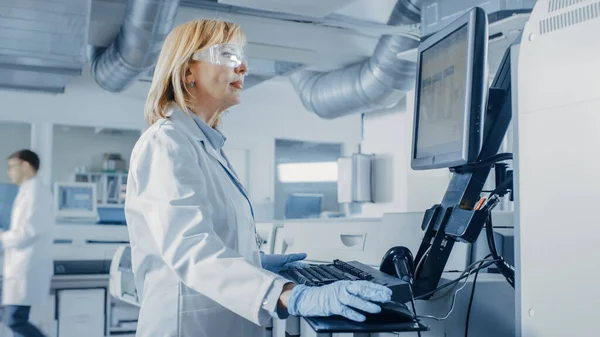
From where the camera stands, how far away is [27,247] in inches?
132

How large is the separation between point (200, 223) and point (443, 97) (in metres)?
0.50

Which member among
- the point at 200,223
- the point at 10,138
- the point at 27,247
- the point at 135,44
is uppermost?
the point at 135,44

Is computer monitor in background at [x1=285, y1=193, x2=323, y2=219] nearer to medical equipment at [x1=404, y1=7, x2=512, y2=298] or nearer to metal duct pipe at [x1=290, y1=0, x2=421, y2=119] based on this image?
metal duct pipe at [x1=290, y1=0, x2=421, y2=119]

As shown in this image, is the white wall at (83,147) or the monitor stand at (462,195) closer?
the monitor stand at (462,195)

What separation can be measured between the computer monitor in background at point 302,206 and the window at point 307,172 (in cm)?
143

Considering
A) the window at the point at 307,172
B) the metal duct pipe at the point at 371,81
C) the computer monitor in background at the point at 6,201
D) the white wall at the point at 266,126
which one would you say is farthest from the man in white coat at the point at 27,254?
the window at the point at 307,172

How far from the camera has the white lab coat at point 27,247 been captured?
3.34 m

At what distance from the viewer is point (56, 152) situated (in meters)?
6.46

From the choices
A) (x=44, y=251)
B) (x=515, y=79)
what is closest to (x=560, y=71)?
(x=515, y=79)

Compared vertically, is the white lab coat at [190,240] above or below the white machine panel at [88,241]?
above

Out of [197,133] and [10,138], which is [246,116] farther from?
[197,133]

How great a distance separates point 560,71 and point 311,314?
48 cm

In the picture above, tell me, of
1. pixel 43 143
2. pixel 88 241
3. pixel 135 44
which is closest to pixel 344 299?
pixel 135 44

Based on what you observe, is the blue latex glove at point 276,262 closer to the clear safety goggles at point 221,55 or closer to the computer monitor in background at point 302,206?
the clear safety goggles at point 221,55
